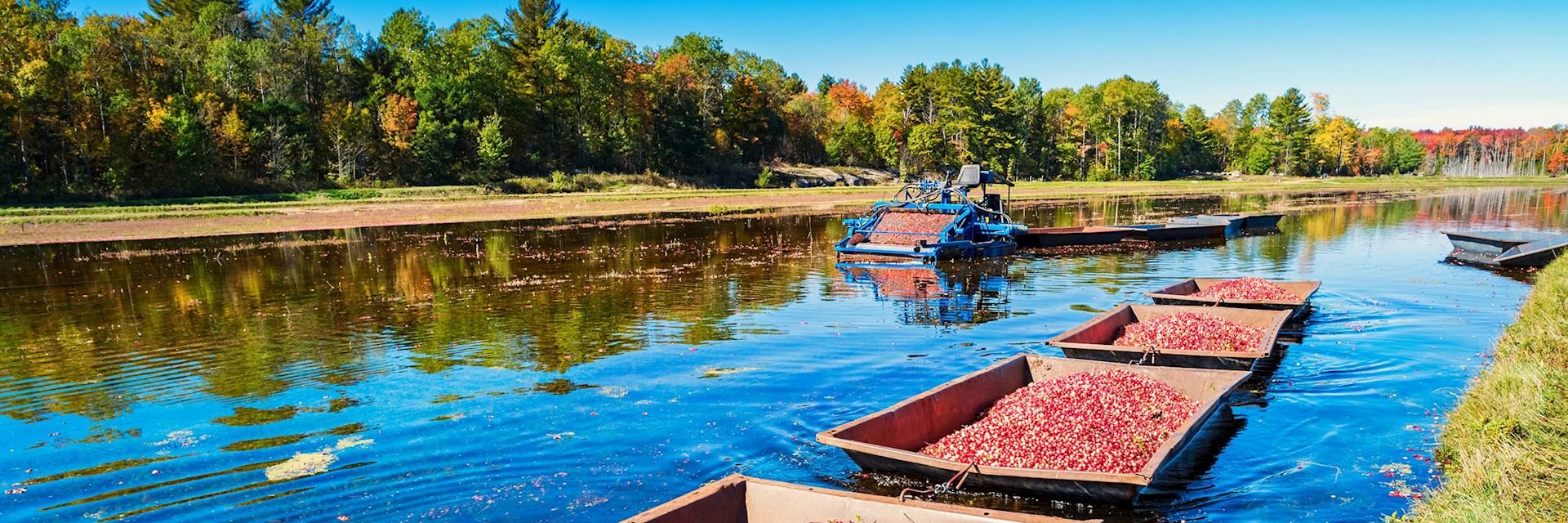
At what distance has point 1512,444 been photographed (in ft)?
25.8

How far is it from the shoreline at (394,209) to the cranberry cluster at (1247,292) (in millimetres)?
42461

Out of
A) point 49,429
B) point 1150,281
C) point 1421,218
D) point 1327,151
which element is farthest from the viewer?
point 1327,151

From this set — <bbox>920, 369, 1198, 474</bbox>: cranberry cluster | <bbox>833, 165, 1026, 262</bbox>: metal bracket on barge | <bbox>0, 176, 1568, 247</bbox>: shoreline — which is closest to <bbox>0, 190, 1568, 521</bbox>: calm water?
<bbox>920, 369, 1198, 474</bbox>: cranberry cluster

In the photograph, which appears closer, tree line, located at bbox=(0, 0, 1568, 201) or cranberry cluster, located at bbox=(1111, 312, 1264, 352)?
cranberry cluster, located at bbox=(1111, 312, 1264, 352)

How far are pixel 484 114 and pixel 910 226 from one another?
66.8 metres

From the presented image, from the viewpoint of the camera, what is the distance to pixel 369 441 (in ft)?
34.7

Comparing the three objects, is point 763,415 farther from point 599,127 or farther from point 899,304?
point 599,127

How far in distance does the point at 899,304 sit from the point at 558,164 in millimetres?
73753

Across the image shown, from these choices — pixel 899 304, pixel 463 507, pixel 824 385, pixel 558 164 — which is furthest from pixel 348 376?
pixel 558 164

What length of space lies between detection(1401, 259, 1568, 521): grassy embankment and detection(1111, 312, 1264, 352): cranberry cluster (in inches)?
112

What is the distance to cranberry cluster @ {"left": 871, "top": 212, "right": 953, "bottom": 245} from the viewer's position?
3022 cm

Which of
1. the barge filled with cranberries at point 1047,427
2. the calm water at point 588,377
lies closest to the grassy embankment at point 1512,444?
the calm water at point 588,377

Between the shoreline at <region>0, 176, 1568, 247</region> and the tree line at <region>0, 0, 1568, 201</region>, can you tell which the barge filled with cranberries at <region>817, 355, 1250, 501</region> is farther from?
the tree line at <region>0, 0, 1568, 201</region>

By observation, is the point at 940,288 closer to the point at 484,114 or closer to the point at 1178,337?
the point at 1178,337
